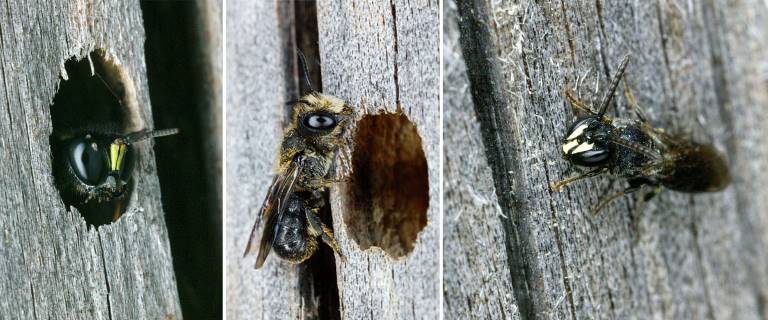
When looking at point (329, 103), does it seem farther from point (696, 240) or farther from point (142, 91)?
point (696, 240)

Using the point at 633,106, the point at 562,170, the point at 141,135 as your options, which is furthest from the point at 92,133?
the point at 633,106

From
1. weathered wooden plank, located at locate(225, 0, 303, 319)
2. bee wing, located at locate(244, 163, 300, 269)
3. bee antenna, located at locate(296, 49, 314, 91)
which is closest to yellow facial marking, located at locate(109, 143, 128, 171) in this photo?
weathered wooden plank, located at locate(225, 0, 303, 319)

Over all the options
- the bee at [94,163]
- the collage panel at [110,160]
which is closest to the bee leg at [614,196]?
the collage panel at [110,160]

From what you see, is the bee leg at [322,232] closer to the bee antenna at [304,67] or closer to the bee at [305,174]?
the bee at [305,174]

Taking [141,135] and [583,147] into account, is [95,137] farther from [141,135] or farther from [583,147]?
[583,147]

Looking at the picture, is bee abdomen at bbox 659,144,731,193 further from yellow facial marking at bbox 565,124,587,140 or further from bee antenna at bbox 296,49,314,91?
bee antenna at bbox 296,49,314,91
